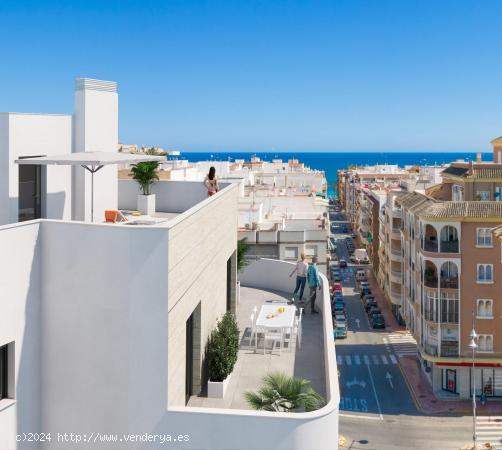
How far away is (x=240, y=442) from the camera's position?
30.7 feet

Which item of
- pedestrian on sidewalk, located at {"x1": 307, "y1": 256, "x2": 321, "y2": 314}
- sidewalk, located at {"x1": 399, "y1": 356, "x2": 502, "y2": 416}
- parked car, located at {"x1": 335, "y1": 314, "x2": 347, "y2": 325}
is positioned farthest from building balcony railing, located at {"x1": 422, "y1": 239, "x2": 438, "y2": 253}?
pedestrian on sidewalk, located at {"x1": 307, "y1": 256, "x2": 321, "y2": 314}

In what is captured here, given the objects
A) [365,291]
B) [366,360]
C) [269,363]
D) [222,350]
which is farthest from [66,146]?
[365,291]

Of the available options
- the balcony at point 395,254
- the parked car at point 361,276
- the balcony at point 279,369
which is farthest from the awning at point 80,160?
the parked car at point 361,276

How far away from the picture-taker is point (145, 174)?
728 inches

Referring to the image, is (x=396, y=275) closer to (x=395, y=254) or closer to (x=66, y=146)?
(x=395, y=254)

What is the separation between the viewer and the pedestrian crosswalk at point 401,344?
5822 cm

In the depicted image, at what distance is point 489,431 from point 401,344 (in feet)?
65.1

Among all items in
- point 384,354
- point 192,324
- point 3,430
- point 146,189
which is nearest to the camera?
point 3,430

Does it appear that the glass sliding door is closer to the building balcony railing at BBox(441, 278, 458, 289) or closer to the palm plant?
the palm plant

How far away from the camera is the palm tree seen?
34.3ft

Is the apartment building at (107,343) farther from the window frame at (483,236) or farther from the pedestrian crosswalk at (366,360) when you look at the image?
the pedestrian crosswalk at (366,360)

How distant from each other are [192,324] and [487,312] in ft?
132

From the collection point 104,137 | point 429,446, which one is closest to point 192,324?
point 104,137

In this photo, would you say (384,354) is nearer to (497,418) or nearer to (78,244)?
(497,418)
